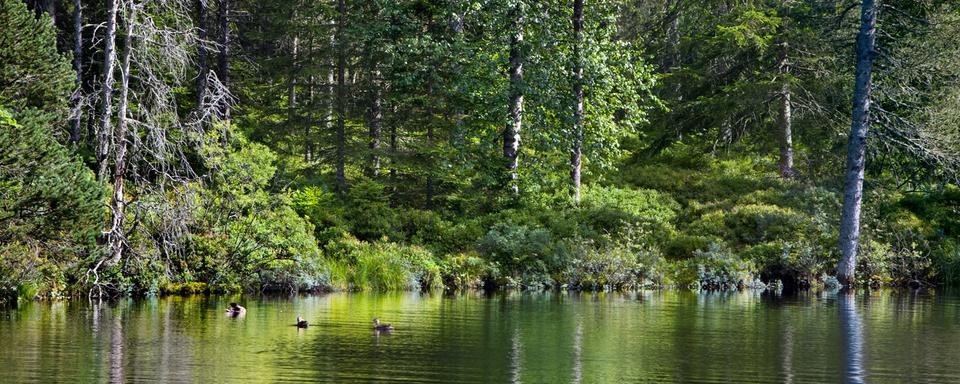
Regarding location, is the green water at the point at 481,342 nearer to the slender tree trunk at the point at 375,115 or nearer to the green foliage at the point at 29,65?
the green foliage at the point at 29,65

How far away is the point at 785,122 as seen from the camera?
130 feet

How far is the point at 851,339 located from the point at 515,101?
19.4 metres

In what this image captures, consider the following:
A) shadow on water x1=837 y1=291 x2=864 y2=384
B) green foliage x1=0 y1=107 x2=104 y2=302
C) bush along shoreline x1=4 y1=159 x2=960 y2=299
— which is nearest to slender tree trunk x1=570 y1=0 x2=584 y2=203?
bush along shoreline x1=4 y1=159 x2=960 y2=299

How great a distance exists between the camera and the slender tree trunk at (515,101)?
35.2m

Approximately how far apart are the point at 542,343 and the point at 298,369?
4.76 meters

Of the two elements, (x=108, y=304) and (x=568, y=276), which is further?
(x=568, y=276)

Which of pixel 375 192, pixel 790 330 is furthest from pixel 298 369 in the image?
pixel 375 192

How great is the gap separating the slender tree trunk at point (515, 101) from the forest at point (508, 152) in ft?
0.26

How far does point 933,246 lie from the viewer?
34406mm

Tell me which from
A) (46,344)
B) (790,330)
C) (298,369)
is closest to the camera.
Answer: (298,369)

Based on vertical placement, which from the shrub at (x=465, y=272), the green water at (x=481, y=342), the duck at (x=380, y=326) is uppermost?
the shrub at (x=465, y=272)

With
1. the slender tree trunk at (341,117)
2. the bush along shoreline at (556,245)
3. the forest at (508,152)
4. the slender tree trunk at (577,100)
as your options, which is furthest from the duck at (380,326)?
the slender tree trunk at (577,100)

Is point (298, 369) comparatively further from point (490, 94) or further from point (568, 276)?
point (490, 94)

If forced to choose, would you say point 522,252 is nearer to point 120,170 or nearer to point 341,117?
point 341,117
